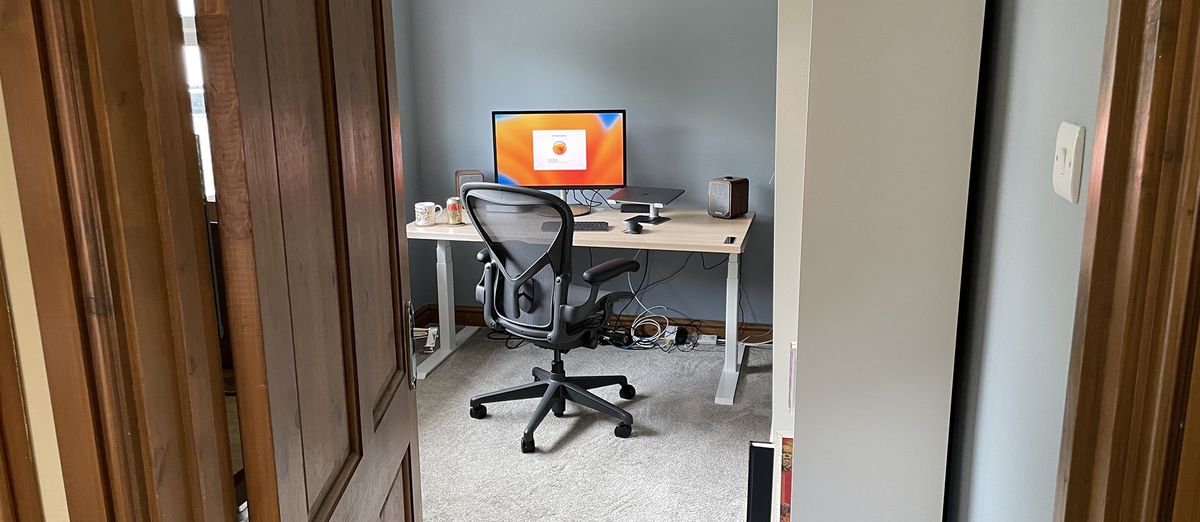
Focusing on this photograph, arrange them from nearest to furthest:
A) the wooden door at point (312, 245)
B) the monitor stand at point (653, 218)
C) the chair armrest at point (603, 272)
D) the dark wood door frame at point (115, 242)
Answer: the dark wood door frame at point (115, 242)
the wooden door at point (312, 245)
the chair armrest at point (603, 272)
the monitor stand at point (653, 218)

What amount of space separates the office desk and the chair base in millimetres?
314

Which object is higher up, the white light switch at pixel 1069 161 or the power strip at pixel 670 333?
the white light switch at pixel 1069 161

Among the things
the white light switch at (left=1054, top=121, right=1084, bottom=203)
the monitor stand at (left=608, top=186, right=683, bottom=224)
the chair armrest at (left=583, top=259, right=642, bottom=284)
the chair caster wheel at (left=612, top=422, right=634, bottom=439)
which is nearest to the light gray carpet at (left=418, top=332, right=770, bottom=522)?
the chair caster wheel at (left=612, top=422, right=634, bottom=439)

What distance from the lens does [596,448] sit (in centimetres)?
310

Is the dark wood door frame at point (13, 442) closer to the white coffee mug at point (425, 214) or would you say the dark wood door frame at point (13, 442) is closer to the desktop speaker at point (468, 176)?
the white coffee mug at point (425, 214)

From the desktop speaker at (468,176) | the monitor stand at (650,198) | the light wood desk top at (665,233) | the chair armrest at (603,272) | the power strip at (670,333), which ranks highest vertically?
the desktop speaker at (468,176)

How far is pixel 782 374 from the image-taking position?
219 cm

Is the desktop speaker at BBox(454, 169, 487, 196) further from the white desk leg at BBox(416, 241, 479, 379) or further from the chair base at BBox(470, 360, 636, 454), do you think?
the chair base at BBox(470, 360, 636, 454)

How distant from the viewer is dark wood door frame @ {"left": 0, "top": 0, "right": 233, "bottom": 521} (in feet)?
2.27

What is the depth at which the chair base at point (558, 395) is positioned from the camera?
3209 mm

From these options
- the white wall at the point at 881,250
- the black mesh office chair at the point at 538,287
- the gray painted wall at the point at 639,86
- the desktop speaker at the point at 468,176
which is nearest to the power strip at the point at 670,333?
the gray painted wall at the point at 639,86

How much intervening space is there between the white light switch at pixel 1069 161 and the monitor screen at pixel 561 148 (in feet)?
9.43

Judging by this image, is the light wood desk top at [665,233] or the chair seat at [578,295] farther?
the light wood desk top at [665,233]

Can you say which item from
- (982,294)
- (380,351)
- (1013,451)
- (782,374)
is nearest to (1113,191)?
(1013,451)
